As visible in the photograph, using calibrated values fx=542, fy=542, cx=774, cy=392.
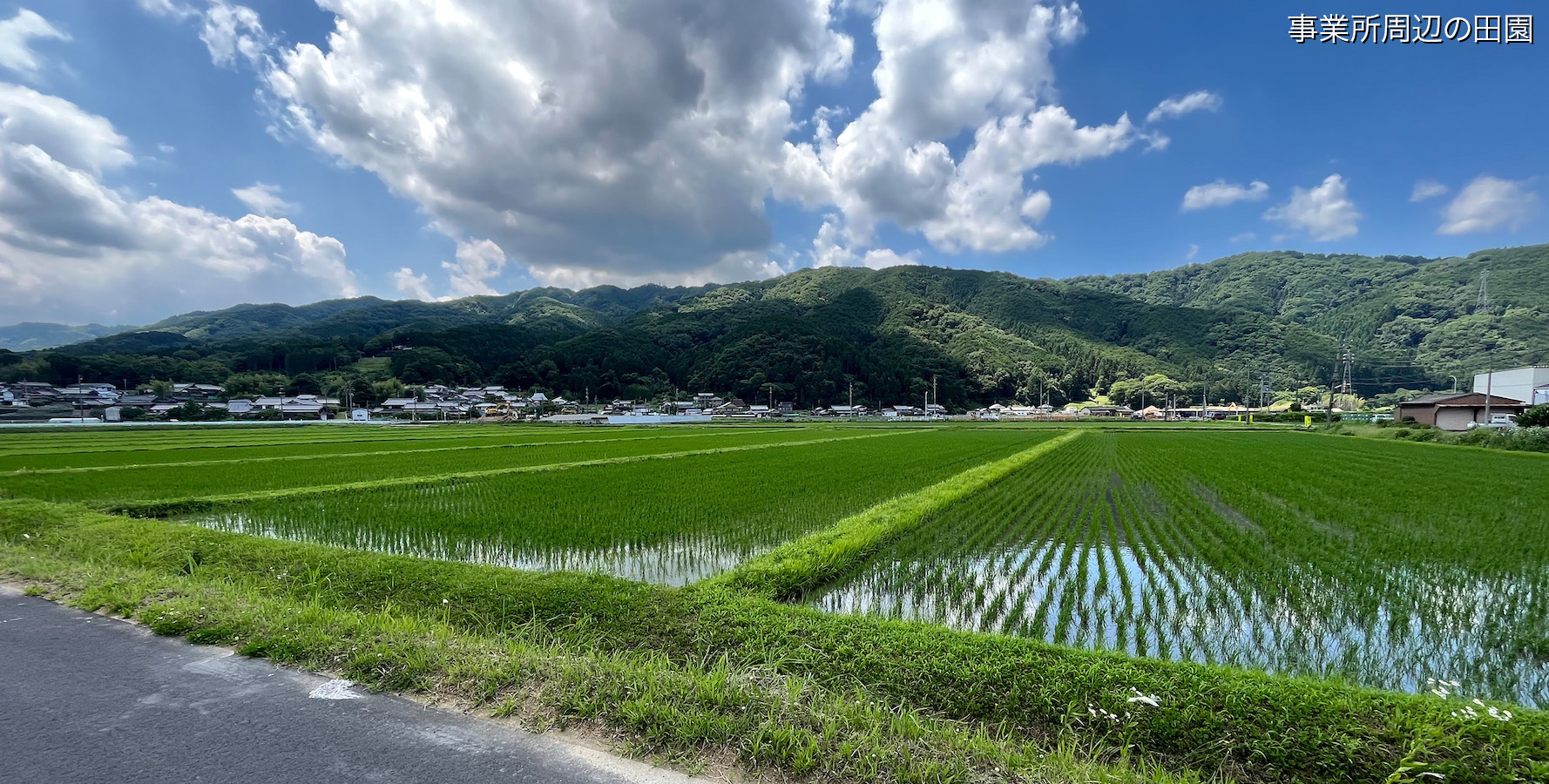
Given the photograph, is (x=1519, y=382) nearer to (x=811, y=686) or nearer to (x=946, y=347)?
(x=946, y=347)

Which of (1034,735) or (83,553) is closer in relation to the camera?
(1034,735)

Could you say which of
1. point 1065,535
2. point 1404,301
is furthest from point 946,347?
point 1065,535

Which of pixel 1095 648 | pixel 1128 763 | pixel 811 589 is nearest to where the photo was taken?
pixel 1128 763

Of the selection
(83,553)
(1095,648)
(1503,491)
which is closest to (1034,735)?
(1095,648)

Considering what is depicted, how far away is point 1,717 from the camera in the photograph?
3186mm

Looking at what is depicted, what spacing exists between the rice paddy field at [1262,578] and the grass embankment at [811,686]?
1.38 meters

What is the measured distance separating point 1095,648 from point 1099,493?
35.2ft

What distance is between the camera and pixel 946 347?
12688cm

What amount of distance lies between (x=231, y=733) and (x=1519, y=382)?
303ft

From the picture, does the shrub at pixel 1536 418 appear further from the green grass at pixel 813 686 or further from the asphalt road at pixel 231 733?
the asphalt road at pixel 231 733

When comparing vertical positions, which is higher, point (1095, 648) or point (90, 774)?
point (90, 774)

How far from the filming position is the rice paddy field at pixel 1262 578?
16.0 ft

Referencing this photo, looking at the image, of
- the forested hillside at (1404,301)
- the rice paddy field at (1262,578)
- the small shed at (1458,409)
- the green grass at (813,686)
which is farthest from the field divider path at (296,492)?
the forested hillside at (1404,301)

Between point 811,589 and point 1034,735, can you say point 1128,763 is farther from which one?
point 811,589
